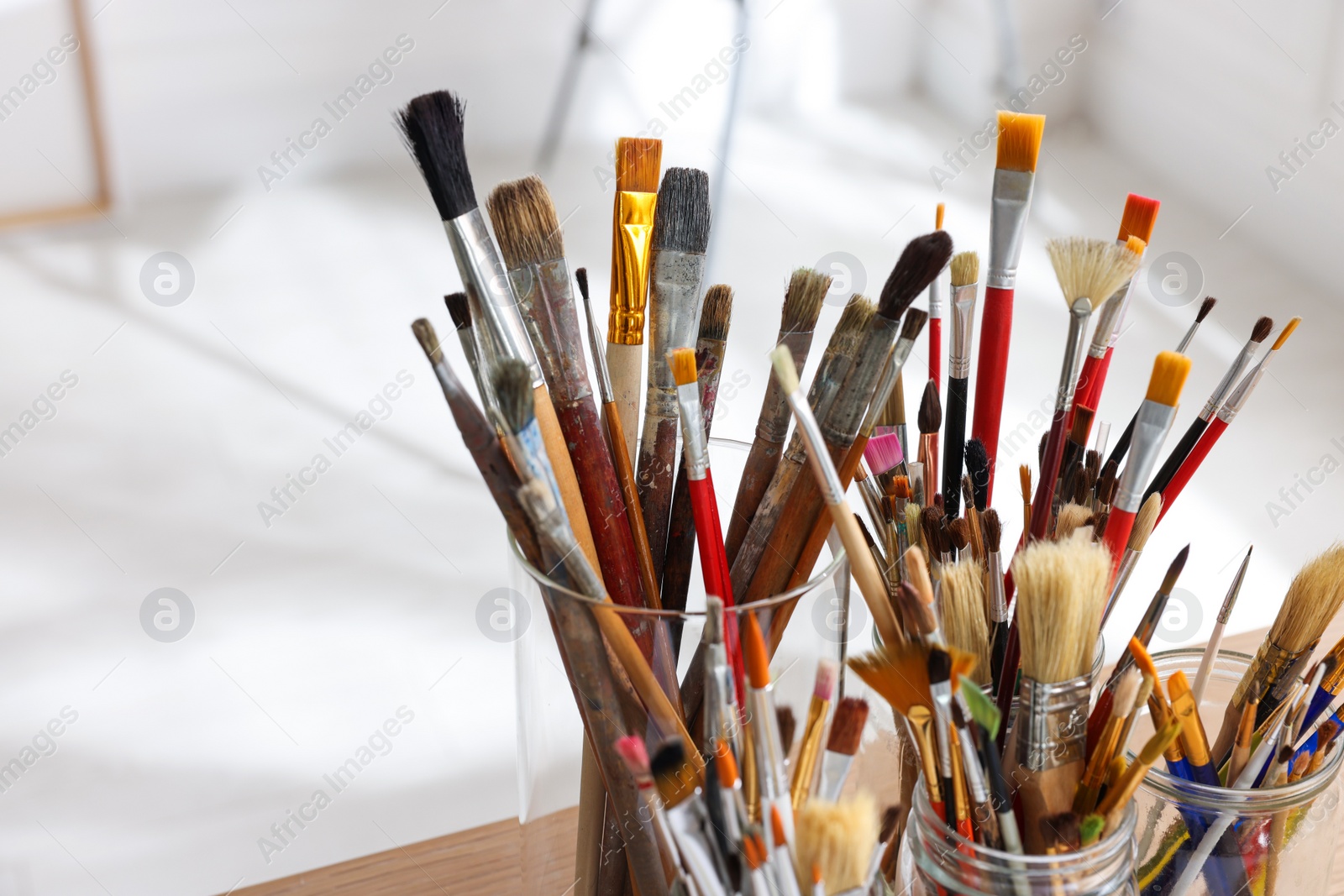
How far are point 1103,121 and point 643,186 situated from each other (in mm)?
2613

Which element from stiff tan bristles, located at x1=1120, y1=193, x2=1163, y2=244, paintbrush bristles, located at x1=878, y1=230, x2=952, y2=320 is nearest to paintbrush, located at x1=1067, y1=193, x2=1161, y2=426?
stiff tan bristles, located at x1=1120, y1=193, x2=1163, y2=244

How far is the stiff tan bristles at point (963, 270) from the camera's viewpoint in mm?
495

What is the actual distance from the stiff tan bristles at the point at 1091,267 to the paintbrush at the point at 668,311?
5.1 inches

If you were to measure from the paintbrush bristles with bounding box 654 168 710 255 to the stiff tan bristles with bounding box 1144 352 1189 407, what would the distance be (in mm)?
158

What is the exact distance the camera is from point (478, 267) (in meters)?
0.41

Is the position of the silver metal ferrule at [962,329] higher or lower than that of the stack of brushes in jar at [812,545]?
higher

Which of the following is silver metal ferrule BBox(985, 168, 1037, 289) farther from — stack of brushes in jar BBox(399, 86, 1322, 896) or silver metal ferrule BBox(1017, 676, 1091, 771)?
silver metal ferrule BBox(1017, 676, 1091, 771)

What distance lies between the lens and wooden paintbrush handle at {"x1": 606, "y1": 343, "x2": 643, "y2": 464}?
1.48ft

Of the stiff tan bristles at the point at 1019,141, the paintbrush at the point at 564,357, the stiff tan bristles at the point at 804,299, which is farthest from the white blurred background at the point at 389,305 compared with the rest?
the stiff tan bristles at the point at 1019,141

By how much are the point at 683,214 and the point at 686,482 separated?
0.10 meters

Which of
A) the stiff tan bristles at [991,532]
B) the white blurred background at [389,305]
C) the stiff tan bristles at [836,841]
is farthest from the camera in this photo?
the white blurred background at [389,305]

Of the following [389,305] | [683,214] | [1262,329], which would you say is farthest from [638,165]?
[389,305]

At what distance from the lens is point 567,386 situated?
42cm

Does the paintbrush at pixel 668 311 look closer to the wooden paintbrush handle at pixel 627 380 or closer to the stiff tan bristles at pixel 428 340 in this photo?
the wooden paintbrush handle at pixel 627 380
